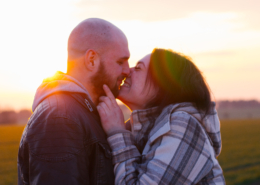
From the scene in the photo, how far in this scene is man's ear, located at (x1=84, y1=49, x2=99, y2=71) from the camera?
3.31m

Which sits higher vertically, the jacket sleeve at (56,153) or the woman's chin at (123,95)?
the woman's chin at (123,95)

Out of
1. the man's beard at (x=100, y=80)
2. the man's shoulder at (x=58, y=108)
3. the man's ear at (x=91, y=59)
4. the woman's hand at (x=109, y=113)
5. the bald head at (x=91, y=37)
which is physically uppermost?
the bald head at (x=91, y=37)

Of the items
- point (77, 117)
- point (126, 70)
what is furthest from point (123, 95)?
point (77, 117)

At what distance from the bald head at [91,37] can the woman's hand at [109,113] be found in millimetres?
531

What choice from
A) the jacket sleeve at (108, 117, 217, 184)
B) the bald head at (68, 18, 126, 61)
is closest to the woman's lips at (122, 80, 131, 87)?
the bald head at (68, 18, 126, 61)

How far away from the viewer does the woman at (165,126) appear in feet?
9.39

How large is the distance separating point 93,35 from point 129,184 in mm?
1804

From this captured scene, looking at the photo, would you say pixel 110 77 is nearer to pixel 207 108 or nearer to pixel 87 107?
pixel 87 107

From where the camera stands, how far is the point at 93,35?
3.38 metres

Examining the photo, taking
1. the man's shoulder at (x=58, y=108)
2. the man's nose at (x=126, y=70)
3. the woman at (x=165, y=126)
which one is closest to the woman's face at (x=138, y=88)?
the woman at (x=165, y=126)

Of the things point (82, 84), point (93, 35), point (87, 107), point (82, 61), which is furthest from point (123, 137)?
point (93, 35)

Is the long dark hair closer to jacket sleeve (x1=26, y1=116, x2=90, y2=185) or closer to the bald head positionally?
the bald head

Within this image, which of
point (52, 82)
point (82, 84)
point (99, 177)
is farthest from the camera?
point (82, 84)

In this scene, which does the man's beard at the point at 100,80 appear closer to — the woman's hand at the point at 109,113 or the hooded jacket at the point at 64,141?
the woman's hand at the point at 109,113
